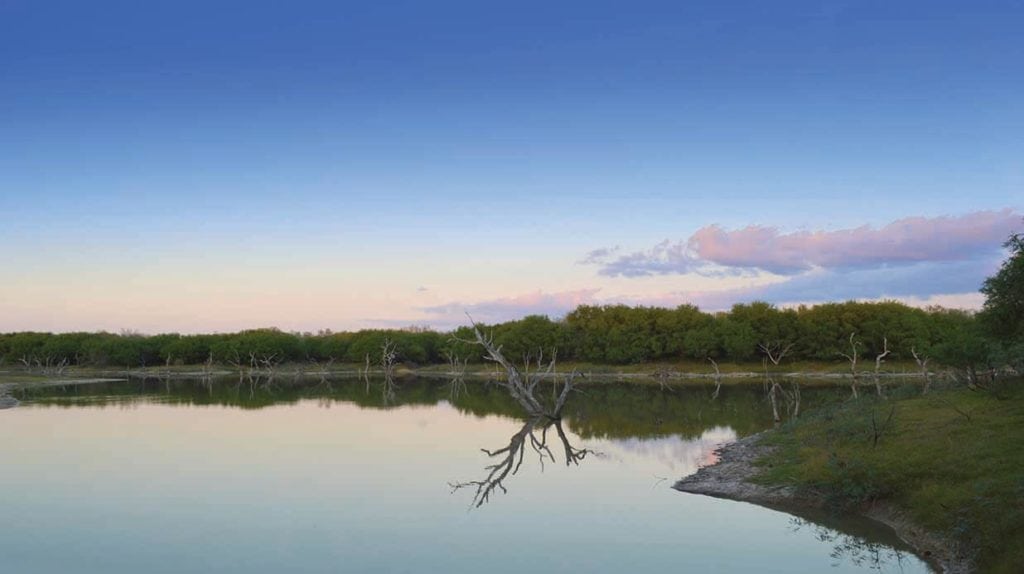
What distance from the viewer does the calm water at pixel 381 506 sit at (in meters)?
16.2

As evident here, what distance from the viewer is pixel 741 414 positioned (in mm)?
44625

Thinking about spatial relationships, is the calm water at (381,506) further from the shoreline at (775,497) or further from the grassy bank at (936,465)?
the grassy bank at (936,465)

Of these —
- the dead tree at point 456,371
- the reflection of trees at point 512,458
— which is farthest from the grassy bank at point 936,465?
the dead tree at point 456,371

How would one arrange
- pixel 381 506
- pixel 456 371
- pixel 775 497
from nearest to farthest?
pixel 775 497, pixel 381 506, pixel 456 371

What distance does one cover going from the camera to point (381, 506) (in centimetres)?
2123

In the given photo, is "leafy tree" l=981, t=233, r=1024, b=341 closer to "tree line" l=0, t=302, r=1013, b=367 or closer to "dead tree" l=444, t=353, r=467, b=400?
"tree line" l=0, t=302, r=1013, b=367

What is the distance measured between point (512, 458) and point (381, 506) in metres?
7.76

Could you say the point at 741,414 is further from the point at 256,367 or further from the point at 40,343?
the point at 40,343

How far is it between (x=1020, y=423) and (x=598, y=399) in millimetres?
40175

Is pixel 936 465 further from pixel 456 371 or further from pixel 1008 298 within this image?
pixel 456 371

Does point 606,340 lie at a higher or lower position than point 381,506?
higher

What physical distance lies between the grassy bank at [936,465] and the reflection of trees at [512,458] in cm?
701

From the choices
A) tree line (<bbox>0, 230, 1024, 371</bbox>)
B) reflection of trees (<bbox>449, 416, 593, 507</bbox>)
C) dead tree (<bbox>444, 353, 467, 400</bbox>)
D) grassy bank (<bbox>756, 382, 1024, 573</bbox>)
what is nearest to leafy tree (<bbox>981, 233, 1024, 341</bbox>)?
grassy bank (<bbox>756, 382, 1024, 573</bbox>)

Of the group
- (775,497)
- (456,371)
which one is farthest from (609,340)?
(775,497)
